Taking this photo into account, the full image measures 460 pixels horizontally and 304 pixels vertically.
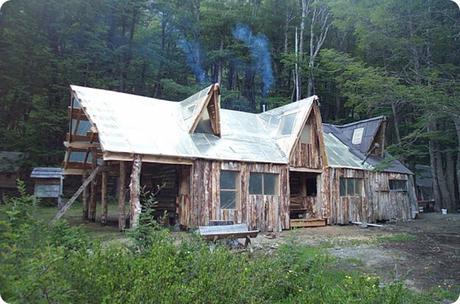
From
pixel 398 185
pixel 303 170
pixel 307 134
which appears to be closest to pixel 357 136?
pixel 398 185

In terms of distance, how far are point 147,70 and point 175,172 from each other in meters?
20.5

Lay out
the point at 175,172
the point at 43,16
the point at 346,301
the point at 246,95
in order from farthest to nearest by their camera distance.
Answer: the point at 246,95 < the point at 43,16 < the point at 175,172 < the point at 346,301

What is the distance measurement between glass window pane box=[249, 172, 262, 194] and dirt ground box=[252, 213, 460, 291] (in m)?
1.94

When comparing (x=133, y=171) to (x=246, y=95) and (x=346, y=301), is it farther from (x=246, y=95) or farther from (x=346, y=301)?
(x=246, y=95)

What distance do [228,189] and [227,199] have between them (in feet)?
1.25

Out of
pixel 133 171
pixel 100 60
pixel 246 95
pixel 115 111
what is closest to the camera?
pixel 133 171

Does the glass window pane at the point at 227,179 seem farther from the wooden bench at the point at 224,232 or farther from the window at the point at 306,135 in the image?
the window at the point at 306,135

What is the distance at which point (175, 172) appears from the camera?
13891 millimetres

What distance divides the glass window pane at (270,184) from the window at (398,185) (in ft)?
28.7

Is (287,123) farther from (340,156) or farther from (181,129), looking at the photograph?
(181,129)

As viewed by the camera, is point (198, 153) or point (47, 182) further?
point (47, 182)

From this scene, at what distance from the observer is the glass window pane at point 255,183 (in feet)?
44.5

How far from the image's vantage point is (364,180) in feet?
57.7

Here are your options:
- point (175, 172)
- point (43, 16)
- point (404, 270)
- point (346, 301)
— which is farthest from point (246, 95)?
point (346, 301)
